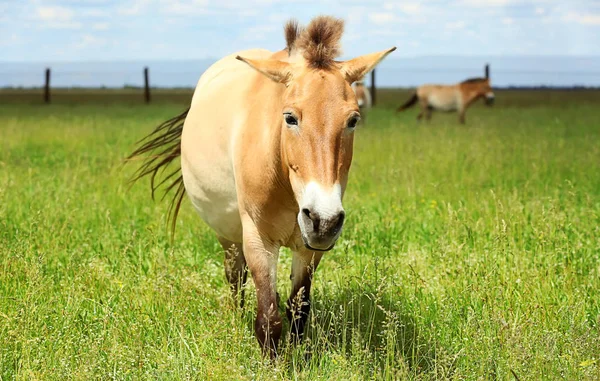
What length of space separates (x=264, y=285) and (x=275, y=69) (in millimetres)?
1136

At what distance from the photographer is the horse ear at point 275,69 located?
3457 millimetres

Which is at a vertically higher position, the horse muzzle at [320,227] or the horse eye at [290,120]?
the horse eye at [290,120]

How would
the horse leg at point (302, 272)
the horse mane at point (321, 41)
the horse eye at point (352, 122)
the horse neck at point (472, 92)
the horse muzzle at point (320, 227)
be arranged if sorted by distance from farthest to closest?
the horse neck at point (472, 92) → the horse leg at point (302, 272) → the horse mane at point (321, 41) → the horse eye at point (352, 122) → the horse muzzle at point (320, 227)

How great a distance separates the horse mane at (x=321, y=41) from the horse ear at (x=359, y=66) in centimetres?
8

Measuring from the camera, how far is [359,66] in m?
3.52

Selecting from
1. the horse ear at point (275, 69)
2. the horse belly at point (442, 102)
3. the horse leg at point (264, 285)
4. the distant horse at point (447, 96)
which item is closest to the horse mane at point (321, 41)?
the horse ear at point (275, 69)

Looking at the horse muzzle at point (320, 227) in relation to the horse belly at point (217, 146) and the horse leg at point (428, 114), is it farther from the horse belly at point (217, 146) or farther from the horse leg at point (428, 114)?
the horse leg at point (428, 114)

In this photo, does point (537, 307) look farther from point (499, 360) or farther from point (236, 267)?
point (236, 267)

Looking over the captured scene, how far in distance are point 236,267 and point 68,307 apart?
1.15 metres

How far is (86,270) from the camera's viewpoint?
480cm

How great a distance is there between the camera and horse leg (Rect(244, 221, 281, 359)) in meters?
3.71

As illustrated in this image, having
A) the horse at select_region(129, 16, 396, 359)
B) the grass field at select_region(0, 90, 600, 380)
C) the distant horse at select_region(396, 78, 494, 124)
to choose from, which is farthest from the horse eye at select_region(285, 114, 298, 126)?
the distant horse at select_region(396, 78, 494, 124)

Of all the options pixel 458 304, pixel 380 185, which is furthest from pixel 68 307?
pixel 380 185

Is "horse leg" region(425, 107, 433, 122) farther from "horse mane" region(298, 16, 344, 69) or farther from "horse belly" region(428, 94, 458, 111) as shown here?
"horse mane" region(298, 16, 344, 69)
